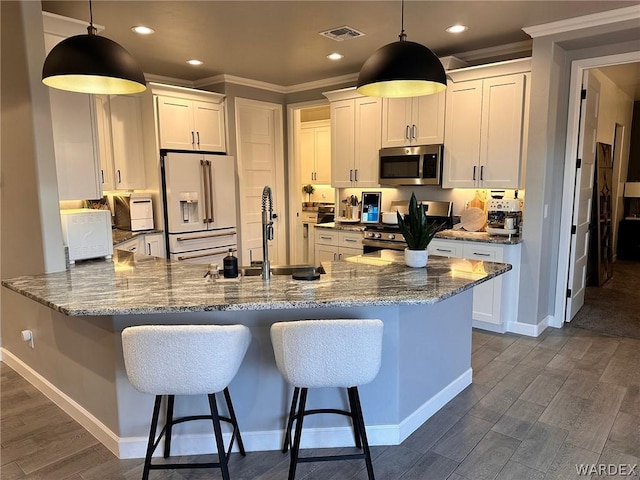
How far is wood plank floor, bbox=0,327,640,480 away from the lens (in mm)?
2211

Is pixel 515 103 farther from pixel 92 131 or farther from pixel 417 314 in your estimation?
pixel 92 131

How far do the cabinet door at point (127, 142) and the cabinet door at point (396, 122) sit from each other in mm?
2679

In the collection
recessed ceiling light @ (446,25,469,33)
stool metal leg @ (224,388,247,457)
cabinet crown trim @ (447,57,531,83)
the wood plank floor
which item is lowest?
the wood plank floor

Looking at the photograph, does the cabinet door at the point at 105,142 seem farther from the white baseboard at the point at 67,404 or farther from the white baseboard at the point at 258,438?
the white baseboard at the point at 258,438

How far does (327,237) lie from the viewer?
537 centimetres

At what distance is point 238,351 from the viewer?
6.17ft

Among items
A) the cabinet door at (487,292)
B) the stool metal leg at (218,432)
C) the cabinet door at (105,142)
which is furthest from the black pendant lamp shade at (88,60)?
the cabinet door at (487,292)

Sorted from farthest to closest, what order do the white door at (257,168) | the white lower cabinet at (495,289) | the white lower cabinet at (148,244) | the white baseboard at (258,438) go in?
the white door at (257,168) → the white lower cabinet at (148,244) → the white lower cabinet at (495,289) → the white baseboard at (258,438)

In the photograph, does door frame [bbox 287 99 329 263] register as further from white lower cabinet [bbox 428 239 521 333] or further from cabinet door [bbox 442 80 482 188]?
white lower cabinet [bbox 428 239 521 333]

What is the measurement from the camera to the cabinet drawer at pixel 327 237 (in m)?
5.28

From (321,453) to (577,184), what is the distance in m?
3.44

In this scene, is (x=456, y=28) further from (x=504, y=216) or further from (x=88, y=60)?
(x=88, y=60)

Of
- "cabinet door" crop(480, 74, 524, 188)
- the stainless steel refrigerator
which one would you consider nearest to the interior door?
the stainless steel refrigerator

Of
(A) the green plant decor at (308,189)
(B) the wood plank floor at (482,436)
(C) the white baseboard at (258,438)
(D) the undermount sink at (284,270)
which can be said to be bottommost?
(B) the wood plank floor at (482,436)
